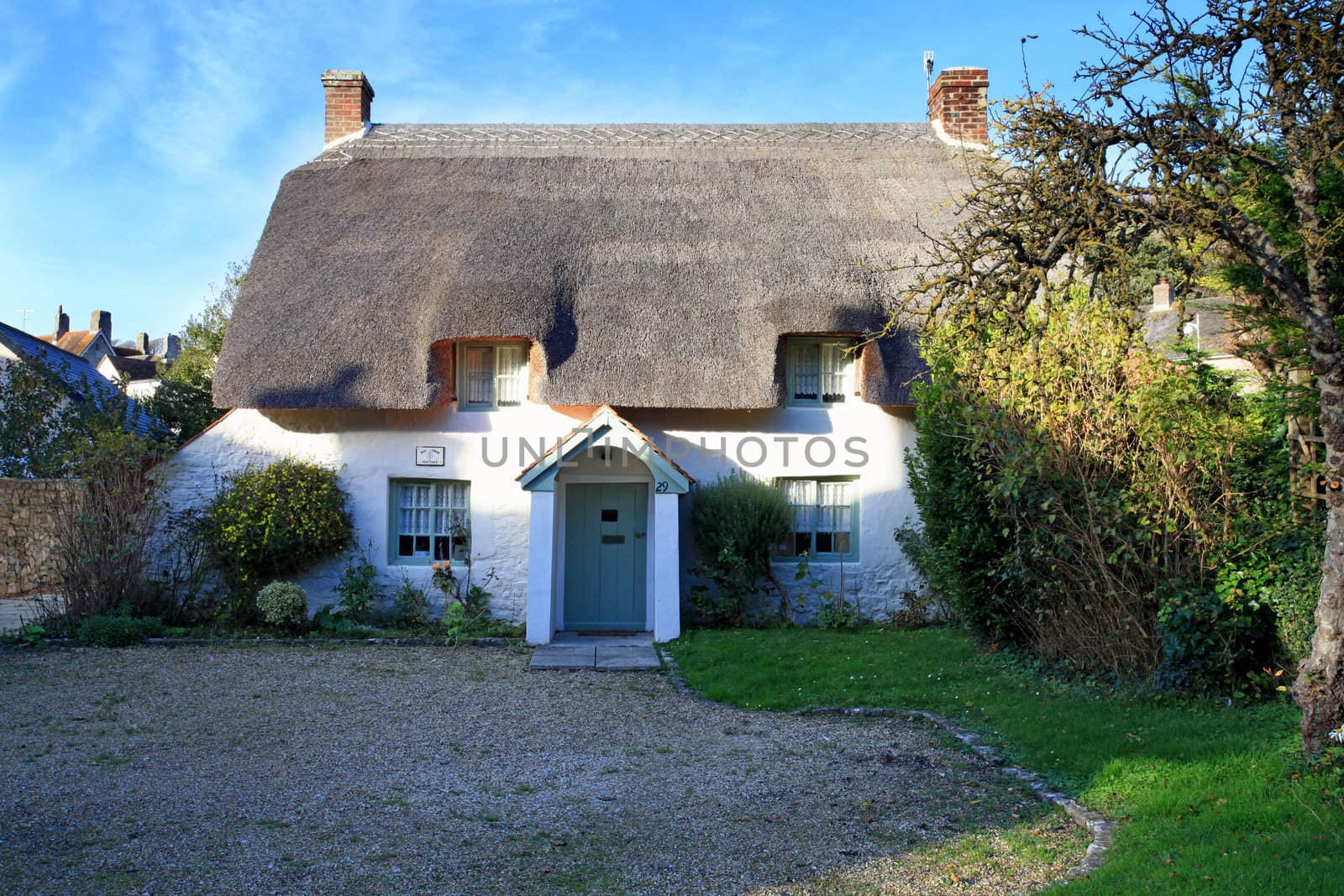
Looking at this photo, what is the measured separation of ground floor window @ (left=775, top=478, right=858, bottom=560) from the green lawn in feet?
4.91

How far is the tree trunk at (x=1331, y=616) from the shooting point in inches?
200

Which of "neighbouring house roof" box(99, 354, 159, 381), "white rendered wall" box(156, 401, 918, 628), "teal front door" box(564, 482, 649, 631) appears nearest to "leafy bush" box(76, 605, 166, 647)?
"white rendered wall" box(156, 401, 918, 628)

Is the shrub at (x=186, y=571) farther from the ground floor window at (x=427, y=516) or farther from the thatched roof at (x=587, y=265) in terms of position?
the ground floor window at (x=427, y=516)

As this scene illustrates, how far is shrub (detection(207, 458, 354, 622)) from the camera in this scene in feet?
36.5

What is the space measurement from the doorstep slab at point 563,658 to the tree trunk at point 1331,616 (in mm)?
6020

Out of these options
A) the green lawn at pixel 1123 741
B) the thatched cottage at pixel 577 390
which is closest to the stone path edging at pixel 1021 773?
the green lawn at pixel 1123 741

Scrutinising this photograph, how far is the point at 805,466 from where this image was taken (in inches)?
467

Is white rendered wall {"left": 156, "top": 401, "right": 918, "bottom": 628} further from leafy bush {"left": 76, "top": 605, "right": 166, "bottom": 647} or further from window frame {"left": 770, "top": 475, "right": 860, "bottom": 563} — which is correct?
leafy bush {"left": 76, "top": 605, "right": 166, "bottom": 647}

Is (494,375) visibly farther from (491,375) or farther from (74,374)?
(74,374)

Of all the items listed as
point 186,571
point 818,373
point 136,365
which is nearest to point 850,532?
point 818,373

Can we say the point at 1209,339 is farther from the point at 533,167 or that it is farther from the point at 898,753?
the point at 533,167

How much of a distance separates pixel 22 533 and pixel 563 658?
9.23 meters

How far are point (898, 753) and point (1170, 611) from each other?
2233 mm

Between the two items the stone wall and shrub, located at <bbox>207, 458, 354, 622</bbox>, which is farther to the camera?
the stone wall
